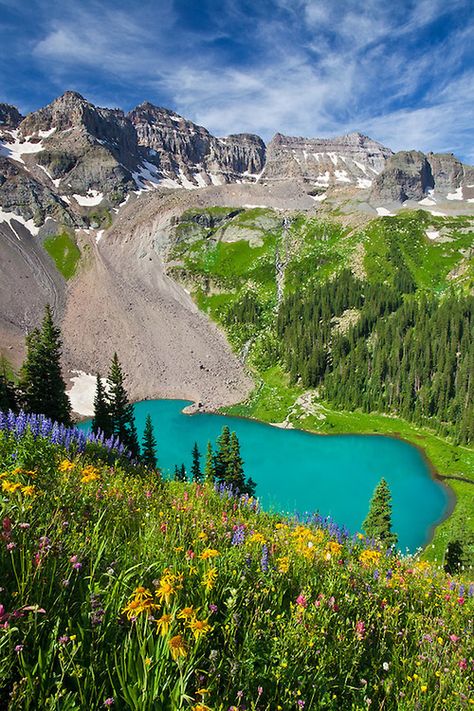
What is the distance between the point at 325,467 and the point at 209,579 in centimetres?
6209

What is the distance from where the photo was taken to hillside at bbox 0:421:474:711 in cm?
248

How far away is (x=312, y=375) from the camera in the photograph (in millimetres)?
99938

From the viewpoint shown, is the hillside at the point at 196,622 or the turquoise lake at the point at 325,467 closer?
the hillside at the point at 196,622

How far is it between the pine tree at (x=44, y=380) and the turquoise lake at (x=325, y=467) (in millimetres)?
21822

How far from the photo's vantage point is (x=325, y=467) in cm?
6234

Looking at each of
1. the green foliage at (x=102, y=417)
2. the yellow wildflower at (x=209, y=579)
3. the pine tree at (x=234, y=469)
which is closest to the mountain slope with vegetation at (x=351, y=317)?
the pine tree at (x=234, y=469)

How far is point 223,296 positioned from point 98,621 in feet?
451

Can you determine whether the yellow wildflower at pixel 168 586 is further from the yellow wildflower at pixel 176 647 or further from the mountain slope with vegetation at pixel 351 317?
the mountain slope with vegetation at pixel 351 317

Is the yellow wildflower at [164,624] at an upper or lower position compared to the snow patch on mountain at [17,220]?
lower

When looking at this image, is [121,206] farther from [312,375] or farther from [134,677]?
[134,677]

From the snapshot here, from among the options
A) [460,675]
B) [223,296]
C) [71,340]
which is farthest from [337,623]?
[223,296]

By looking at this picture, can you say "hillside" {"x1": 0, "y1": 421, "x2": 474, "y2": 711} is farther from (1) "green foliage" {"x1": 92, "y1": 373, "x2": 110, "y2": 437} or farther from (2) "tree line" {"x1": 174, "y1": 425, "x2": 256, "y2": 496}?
(1) "green foliage" {"x1": 92, "y1": 373, "x2": 110, "y2": 437}

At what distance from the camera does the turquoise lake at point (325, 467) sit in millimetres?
48062

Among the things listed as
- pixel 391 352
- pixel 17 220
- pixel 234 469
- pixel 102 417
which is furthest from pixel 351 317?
pixel 17 220
